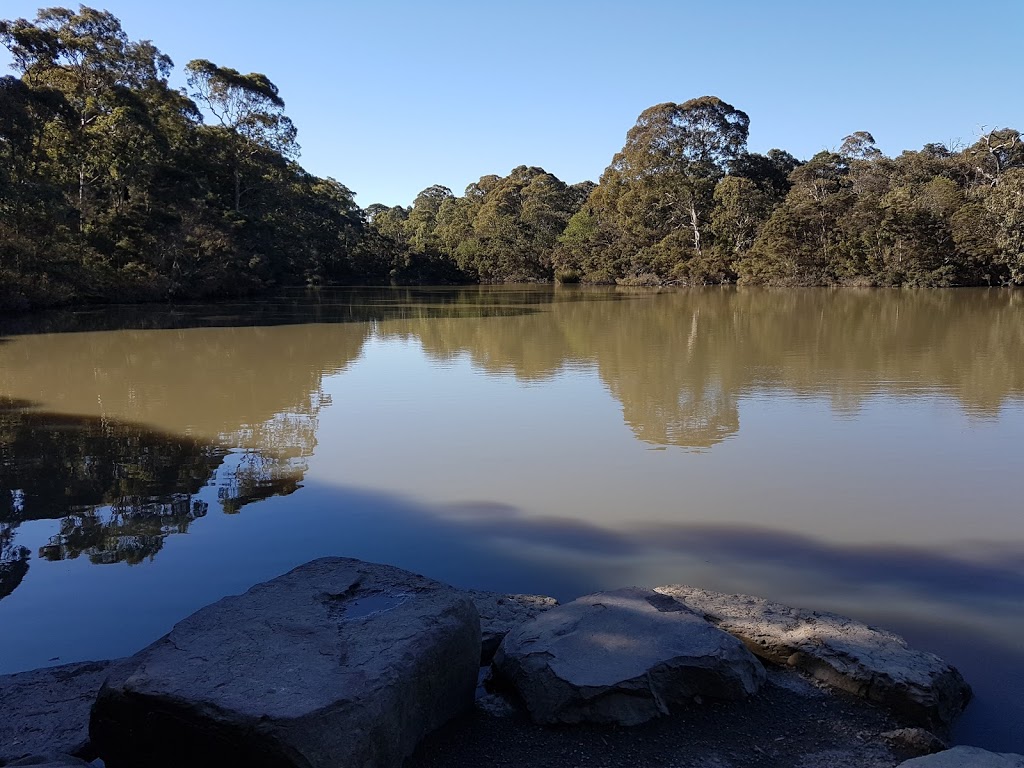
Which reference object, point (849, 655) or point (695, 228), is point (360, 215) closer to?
point (695, 228)

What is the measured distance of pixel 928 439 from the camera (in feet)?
20.2

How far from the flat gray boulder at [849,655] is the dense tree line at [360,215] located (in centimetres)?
1702

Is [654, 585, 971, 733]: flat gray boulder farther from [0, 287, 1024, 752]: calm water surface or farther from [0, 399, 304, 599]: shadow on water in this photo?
[0, 399, 304, 599]: shadow on water

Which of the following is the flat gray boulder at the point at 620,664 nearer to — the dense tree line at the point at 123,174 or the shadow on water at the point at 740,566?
the shadow on water at the point at 740,566

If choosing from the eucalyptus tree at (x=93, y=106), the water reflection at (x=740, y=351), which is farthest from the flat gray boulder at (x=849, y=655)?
the eucalyptus tree at (x=93, y=106)

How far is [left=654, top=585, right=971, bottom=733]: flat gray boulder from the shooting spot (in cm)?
242

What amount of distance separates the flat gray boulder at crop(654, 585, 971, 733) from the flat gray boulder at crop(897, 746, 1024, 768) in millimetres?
453

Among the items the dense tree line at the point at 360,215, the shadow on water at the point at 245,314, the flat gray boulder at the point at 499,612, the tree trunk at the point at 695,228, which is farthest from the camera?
the tree trunk at the point at 695,228

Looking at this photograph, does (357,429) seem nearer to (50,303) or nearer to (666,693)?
(666,693)

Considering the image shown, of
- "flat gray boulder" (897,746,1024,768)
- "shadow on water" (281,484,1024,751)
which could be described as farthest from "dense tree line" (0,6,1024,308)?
"flat gray boulder" (897,746,1024,768)

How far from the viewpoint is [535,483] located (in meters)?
5.18

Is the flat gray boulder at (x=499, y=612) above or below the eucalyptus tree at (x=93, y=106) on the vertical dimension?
below

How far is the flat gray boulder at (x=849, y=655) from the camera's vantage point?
242 centimetres

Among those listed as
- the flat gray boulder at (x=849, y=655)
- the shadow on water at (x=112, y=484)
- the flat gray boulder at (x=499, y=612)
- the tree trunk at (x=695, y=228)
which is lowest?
the shadow on water at (x=112, y=484)
